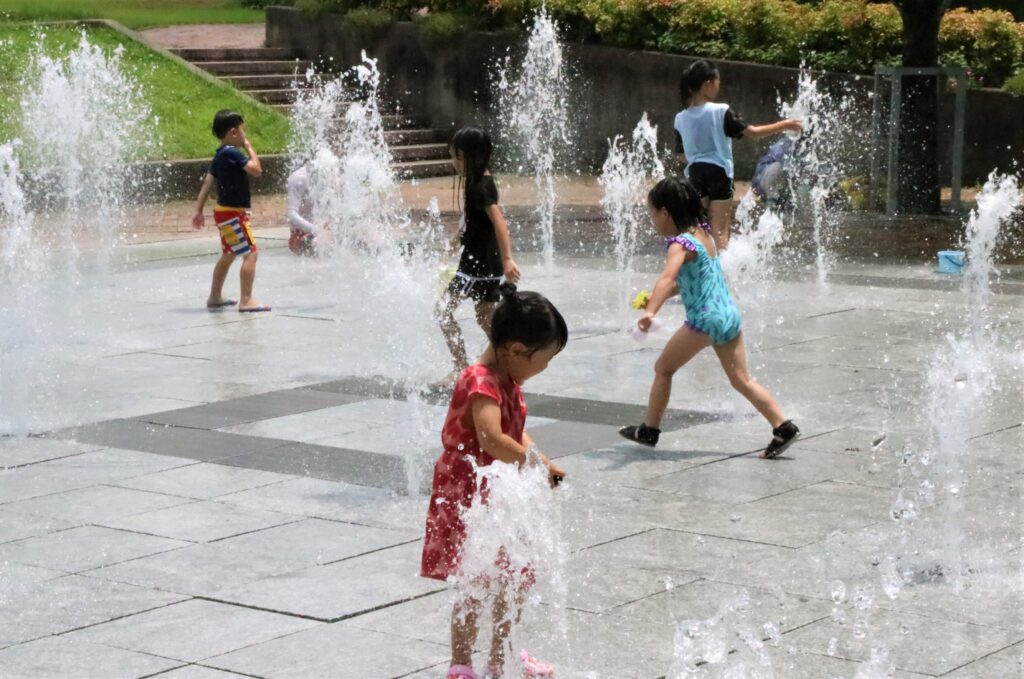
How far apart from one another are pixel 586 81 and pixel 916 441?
50.9 ft

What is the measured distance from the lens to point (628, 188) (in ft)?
64.0

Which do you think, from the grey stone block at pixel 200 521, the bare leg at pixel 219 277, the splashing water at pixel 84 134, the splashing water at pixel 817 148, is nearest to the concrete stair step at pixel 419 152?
the splashing water at pixel 84 134

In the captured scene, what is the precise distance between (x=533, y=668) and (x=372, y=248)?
10156 mm

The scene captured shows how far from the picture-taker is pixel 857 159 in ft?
64.2

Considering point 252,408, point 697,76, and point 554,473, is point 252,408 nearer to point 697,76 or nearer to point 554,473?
point 697,76

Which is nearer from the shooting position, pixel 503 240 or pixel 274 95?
pixel 503 240

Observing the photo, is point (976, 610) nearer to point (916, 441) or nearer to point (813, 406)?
point (916, 441)

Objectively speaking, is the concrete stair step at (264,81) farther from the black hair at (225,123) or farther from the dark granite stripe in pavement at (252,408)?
the dark granite stripe in pavement at (252,408)

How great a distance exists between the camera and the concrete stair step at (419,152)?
22.0 m

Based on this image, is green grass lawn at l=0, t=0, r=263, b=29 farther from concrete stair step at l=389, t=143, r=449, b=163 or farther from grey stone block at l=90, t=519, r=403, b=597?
grey stone block at l=90, t=519, r=403, b=597

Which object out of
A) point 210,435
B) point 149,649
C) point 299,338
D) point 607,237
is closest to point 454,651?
point 149,649

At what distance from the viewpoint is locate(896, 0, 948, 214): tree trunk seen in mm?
17016

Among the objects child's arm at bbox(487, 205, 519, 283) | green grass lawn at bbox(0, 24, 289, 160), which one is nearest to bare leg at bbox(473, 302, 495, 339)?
child's arm at bbox(487, 205, 519, 283)

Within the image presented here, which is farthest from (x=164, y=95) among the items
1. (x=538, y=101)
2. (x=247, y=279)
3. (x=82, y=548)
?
(x=82, y=548)
